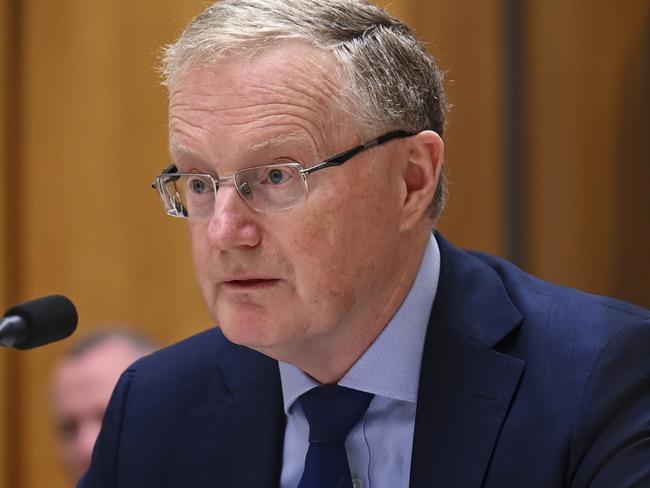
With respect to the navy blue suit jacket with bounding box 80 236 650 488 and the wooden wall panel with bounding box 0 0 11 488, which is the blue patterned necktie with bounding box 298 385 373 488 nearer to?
the navy blue suit jacket with bounding box 80 236 650 488

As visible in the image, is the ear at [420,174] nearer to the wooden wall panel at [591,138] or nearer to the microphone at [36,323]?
the microphone at [36,323]

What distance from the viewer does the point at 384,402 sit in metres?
1.53

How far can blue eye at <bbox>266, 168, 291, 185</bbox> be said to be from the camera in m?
1.42

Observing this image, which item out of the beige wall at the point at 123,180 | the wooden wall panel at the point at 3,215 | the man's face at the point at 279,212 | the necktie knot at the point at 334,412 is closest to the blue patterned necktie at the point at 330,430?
the necktie knot at the point at 334,412

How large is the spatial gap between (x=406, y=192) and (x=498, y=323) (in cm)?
23

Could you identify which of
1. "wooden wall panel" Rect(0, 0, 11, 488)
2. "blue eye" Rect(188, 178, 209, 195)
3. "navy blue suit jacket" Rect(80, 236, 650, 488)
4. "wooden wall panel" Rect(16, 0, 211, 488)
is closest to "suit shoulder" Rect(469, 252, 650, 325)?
"navy blue suit jacket" Rect(80, 236, 650, 488)

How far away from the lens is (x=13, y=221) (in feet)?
8.80

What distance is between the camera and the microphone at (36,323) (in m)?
1.24

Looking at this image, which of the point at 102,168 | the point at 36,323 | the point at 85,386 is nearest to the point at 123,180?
the point at 102,168

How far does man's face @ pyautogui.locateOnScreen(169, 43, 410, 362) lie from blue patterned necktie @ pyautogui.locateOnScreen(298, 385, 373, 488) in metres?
0.12

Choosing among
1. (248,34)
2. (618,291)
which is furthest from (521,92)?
(248,34)

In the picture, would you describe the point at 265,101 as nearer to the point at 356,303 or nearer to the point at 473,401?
the point at 356,303

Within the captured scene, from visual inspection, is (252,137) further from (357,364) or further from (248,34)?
(357,364)

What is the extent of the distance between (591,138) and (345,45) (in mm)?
1132
